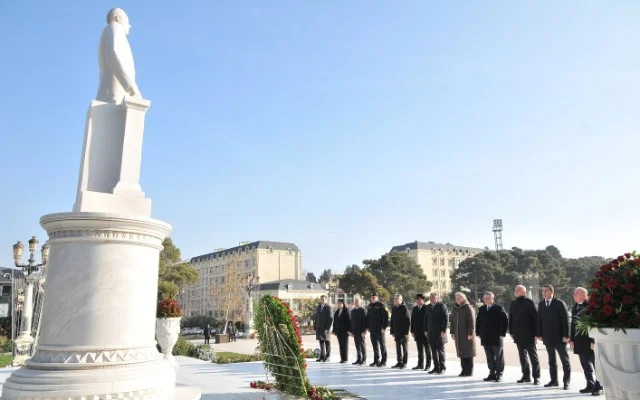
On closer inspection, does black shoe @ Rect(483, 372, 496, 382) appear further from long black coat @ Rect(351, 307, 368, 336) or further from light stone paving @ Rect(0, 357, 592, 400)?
long black coat @ Rect(351, 307, 368, 336)

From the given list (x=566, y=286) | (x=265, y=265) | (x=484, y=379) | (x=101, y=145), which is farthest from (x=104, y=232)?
(x=265, y=265)

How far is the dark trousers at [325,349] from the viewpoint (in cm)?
1302

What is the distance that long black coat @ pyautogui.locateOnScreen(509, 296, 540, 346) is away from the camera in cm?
879

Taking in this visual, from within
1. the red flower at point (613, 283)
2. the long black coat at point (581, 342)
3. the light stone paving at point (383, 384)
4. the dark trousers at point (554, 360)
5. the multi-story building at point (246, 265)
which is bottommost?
the light stone paving at point (383, 384)

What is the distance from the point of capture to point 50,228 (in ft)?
16.6

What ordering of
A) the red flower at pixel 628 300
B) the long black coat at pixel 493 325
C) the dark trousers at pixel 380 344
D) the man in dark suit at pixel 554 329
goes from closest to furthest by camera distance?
the red flower at pixel 628 300
the man in dark suit at pixel 554 329
the long black coat at pixel 493 325
the dark trousers at pixel 380 344

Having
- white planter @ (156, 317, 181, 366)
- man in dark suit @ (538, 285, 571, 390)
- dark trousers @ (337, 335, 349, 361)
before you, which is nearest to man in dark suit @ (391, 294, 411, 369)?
dark trousers @ (337, 335, 349, 361)

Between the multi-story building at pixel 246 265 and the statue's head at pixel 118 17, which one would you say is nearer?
the statue's head at pixel 118 17

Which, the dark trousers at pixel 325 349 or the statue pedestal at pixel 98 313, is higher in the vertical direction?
the statue pedestal at pixel 98 313

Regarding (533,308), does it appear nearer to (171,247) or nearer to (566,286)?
(171,247)

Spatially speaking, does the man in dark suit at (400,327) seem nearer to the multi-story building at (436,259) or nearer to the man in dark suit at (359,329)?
the man in dark suit at (359,329)

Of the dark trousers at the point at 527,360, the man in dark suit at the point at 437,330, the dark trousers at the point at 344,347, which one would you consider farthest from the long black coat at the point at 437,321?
the dark trousers at the point at 344,347

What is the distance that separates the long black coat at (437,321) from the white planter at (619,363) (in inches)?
247

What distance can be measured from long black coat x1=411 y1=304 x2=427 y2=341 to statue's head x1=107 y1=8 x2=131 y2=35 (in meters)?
A: 8.22
